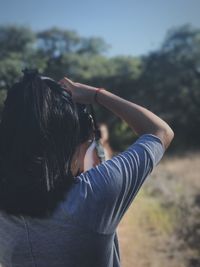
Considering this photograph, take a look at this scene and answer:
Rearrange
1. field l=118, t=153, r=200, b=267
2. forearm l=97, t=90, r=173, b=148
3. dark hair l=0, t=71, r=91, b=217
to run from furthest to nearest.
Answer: field l=118, t=153, r=200, b=267, forearm l=97, t=90, r=173, b=148, dark hair l=0, t=71, r=91, b=217

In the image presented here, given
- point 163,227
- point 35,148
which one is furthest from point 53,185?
point 163,227

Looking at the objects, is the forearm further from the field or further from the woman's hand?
the field

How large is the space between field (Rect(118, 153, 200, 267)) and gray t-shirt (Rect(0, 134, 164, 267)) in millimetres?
4242

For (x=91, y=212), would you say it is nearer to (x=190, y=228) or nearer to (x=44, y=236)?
(x=44, y=236)

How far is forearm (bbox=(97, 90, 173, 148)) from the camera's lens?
1270 mm

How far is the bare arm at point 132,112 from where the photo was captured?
4.17ft

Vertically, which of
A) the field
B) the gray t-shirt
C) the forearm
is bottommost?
the field

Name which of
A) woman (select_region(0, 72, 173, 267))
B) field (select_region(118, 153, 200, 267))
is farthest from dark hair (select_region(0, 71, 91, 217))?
field (select_region(118, 153, 200, 267))

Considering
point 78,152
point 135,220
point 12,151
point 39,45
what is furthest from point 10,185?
point 135,220

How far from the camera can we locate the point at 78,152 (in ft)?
4.08

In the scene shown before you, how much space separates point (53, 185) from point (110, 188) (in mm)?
134

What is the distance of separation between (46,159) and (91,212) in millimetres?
161

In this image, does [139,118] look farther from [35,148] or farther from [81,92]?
[35,148]

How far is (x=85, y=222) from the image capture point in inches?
45.4
